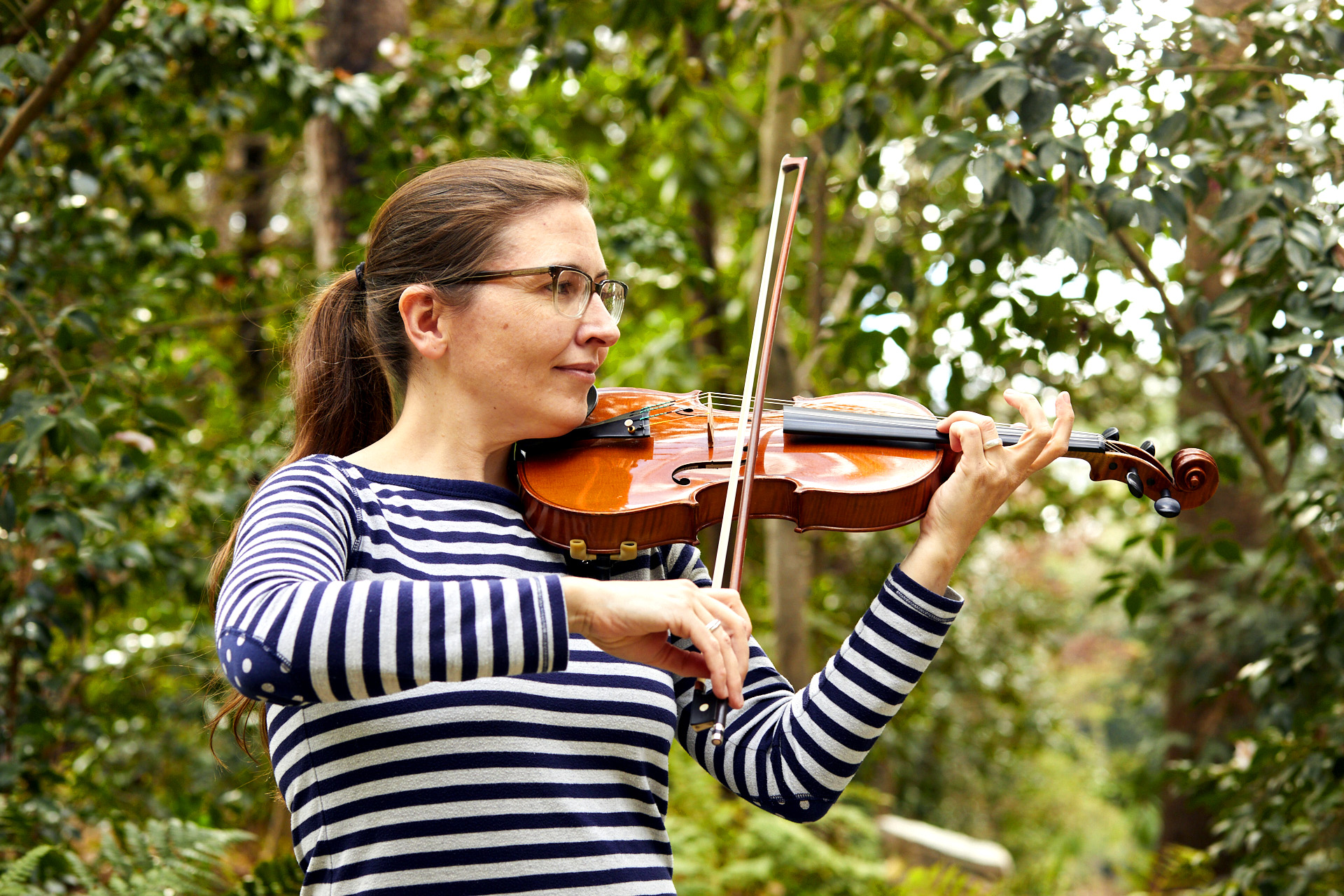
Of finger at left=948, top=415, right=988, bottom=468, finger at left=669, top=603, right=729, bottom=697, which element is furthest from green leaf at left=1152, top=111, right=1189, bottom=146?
finger at left=669, top=603, right=729, bottom=697

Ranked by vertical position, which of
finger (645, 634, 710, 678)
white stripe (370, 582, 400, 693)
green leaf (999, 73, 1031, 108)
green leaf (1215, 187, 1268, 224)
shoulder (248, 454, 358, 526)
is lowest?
white stripe (370, 582, 400, 693)

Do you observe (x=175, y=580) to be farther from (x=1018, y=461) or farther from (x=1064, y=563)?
(x=1064, y=563)

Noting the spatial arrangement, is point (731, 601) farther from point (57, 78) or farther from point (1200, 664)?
point (1200, 664)

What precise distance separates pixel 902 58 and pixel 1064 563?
591 inches

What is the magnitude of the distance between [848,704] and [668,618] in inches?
16.4

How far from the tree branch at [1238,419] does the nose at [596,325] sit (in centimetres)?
137

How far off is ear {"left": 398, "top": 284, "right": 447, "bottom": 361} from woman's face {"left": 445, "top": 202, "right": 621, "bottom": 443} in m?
0.02

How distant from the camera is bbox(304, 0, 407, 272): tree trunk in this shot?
3.58 metres

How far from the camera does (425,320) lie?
139 centimetres

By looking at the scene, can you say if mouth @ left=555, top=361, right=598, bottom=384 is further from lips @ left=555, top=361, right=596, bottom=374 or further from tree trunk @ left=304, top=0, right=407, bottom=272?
tree trunk @ left=304, top=0, right=407, bottom=272

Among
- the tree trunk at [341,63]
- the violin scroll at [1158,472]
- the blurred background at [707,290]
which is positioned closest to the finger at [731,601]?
the violin scroll at [1158,472]

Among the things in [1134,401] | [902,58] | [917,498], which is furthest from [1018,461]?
[1134,401]

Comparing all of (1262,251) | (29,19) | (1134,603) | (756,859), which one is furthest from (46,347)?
(756,859)

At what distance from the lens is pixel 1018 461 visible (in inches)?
55.5
